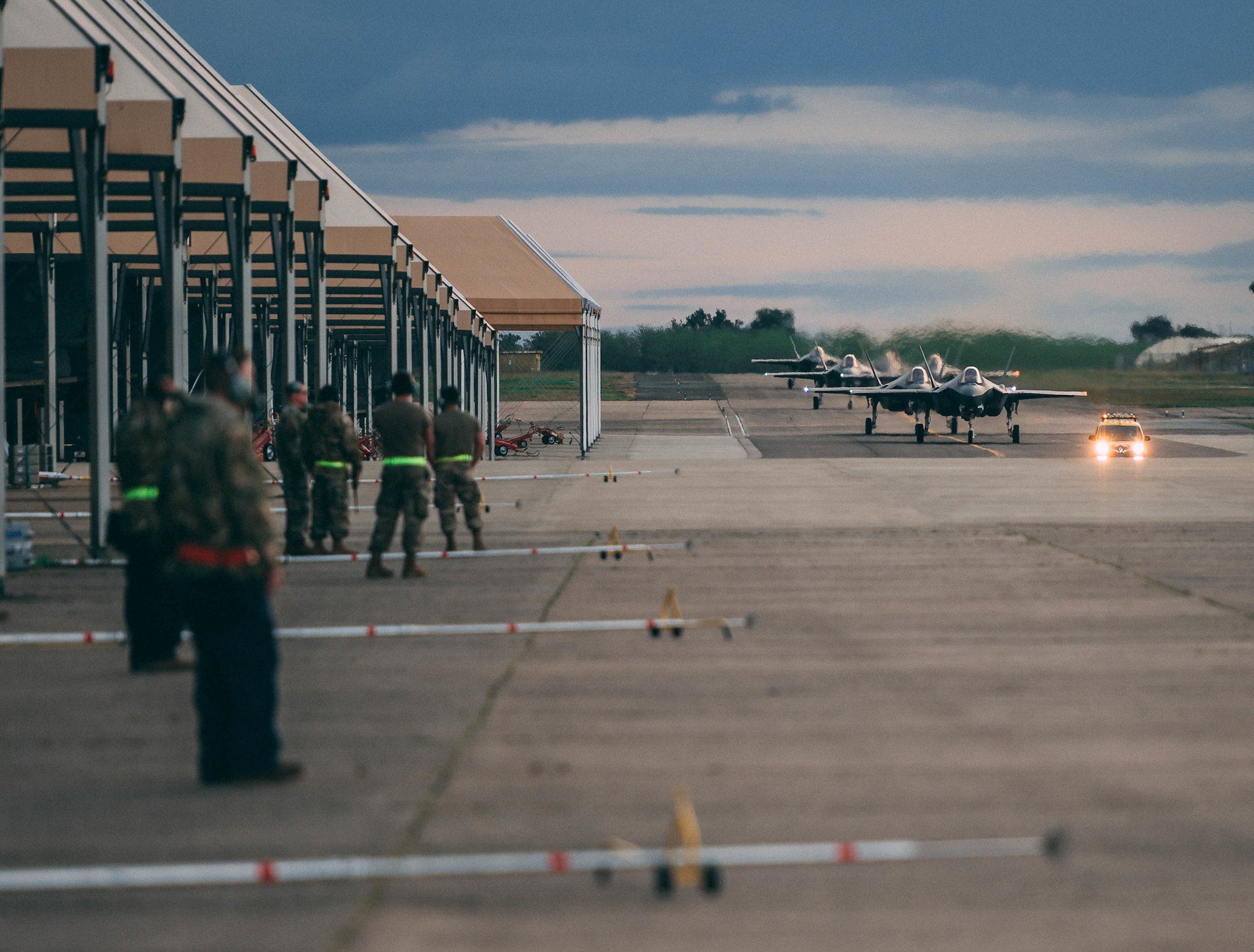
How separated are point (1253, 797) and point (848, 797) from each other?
5.82 feet

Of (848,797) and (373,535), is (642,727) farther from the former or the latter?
(373,535)

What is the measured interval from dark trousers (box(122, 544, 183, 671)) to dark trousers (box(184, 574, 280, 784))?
2631 mm

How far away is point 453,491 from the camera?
1528 centimetres

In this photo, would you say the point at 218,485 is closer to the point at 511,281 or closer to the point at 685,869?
the point at 685,869

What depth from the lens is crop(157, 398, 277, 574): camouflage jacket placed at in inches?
251

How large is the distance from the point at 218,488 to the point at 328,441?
8819mm

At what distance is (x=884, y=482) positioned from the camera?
2822 cm

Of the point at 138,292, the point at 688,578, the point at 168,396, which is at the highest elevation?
the point at 138,292

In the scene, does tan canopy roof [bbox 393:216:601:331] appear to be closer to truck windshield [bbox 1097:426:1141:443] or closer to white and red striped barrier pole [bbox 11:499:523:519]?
truck windshield [bbox 1097:426:1141:443]

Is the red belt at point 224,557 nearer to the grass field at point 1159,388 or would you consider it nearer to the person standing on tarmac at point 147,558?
the person standing on tarmac at point 147,558

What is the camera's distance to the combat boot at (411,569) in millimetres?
13828

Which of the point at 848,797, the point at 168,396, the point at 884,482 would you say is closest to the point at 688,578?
the point at 168,396

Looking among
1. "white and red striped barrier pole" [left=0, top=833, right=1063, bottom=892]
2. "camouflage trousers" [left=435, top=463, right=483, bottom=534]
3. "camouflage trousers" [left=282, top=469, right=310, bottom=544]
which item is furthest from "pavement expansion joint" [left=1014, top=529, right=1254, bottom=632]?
"camouflage trousers" [left=282, top=469, right=310, bottom=544]

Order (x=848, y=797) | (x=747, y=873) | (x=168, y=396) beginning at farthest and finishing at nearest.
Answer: (x=168, y=396)
(x=848, y=797)
(x=747, y=873)
